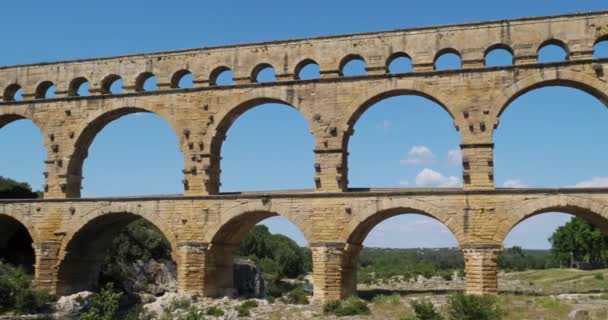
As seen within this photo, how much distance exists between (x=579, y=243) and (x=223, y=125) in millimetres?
40154

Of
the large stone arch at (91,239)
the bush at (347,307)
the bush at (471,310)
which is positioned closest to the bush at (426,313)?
the bush at (471,310)

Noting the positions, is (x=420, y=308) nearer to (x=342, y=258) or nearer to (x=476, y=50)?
(x=342, y=258)

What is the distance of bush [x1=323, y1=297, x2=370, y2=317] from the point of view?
1934cm

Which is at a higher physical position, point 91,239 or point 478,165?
point 478,165

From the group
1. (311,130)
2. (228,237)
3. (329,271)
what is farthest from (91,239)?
(329,271)

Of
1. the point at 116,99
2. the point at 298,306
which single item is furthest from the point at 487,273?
the point at 116,99

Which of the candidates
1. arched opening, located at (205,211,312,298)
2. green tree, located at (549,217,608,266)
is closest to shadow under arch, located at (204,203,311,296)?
arched opening, located at (205,211,312,298)

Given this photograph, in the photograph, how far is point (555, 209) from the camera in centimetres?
1989

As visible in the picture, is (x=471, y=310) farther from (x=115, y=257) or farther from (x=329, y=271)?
(x=115, y=257)

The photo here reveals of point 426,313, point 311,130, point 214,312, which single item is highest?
point 311,130

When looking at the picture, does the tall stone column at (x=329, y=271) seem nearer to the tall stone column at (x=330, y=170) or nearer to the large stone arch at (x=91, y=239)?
the tall stone column at (x=330, y=170)

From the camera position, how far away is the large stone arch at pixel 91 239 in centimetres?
2333

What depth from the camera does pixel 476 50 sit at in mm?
21141

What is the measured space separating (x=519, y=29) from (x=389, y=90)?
446 cm
